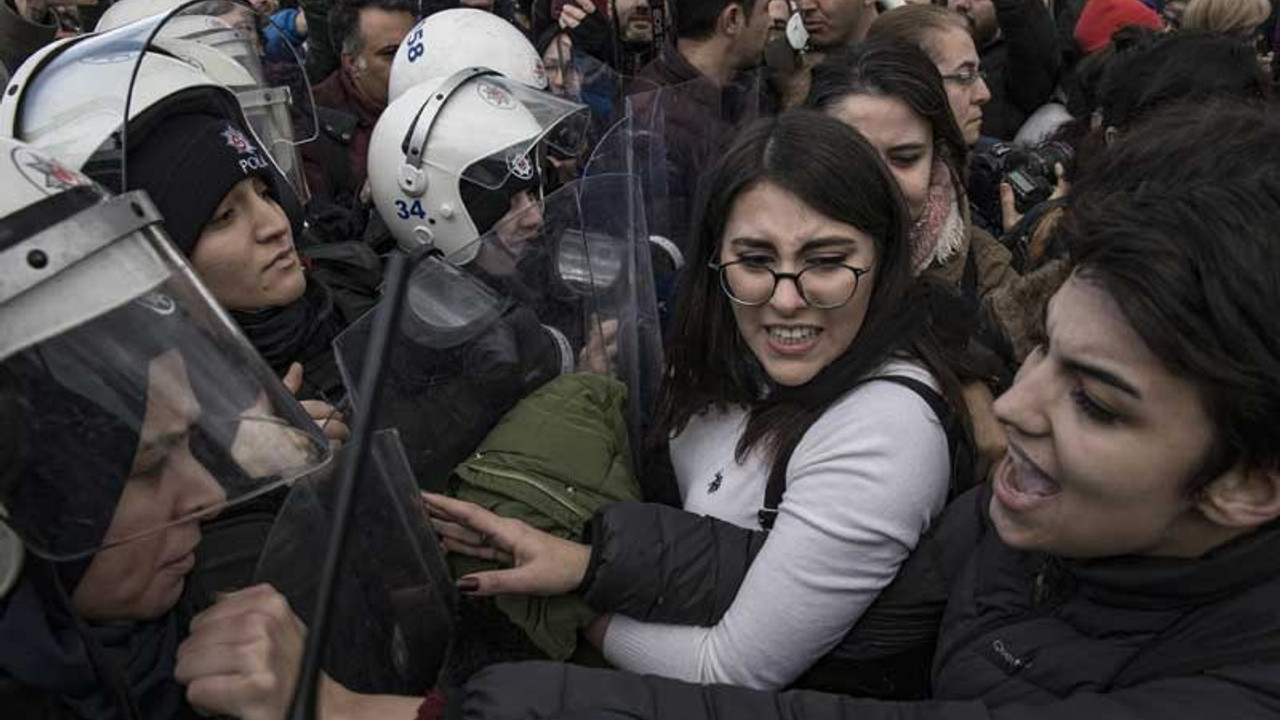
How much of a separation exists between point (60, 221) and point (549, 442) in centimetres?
89

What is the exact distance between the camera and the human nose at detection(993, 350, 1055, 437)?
4.08 feet

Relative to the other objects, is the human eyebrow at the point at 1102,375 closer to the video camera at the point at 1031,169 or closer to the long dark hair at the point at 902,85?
the long dark hair at the point at 902,85

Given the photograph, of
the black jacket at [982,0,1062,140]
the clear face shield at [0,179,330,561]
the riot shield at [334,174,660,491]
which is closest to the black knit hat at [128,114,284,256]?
the riot shield at [334,174,660,491]

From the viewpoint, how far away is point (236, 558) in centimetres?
158

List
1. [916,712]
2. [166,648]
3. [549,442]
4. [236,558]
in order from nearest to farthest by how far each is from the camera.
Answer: [916,712] < [166,648] < [236,558] < [549,442]

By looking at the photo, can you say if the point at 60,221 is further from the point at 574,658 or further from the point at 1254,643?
the point at 1254,643

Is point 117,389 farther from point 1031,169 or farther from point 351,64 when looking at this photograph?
point 351,64

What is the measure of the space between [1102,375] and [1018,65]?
13.8ft

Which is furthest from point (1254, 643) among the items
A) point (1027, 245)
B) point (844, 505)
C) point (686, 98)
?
point (686, 98)

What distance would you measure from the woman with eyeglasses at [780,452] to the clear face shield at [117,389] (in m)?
0.47

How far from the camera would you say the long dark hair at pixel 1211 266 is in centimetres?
104

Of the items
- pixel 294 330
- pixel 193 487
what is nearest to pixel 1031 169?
pixel 294 330

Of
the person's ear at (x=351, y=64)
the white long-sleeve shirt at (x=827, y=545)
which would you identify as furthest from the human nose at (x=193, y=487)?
the person's ear at (x=351, y=64)

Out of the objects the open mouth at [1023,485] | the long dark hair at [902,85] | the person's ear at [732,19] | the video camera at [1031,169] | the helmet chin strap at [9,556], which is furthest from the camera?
the person's ear at [732,19]
